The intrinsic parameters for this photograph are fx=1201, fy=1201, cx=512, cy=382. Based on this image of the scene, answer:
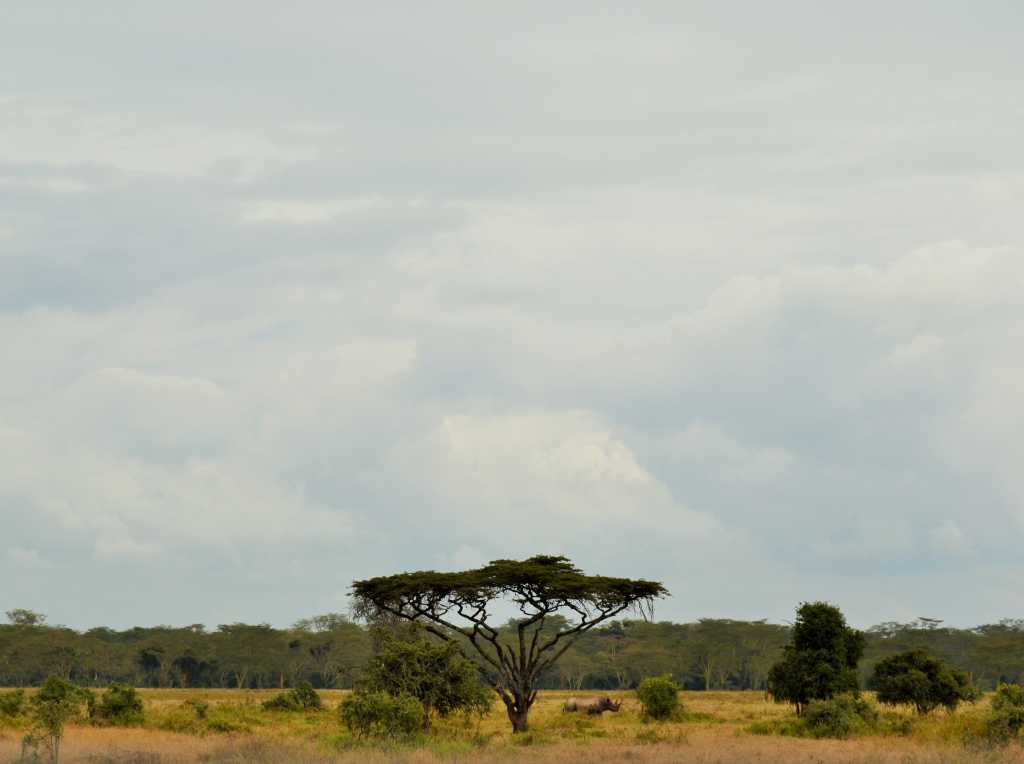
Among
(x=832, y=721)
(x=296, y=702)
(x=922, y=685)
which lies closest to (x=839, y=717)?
(x=832, y=721)

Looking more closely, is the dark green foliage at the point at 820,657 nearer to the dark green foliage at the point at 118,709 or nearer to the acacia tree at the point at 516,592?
the acacia tree at the point at 516,592

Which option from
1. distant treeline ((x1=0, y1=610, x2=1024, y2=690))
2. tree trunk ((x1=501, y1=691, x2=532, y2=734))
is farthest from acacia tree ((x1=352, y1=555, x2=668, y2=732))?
distant treeline ((x1=0, y1=610, x2=1024, y2=690))

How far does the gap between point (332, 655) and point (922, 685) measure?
103426 mm

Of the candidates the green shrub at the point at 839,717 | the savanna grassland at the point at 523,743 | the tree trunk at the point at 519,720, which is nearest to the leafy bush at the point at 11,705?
the savanna grassland at the point at 523,743

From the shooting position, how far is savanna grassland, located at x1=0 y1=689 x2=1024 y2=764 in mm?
35156

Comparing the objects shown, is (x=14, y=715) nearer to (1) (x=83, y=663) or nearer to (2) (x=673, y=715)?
(2) (x=673, y=715)

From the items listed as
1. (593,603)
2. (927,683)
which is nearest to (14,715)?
(593,603)

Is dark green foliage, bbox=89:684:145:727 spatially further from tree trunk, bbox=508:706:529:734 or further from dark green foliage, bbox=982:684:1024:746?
dark green foliage, bbox=982:684:1024:746

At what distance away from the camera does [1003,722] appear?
42.1 m

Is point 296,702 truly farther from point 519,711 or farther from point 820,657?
point 820,657

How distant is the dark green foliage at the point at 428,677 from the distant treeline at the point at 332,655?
92972mm

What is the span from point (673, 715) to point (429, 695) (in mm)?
16995

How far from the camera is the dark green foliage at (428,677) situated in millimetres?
47875

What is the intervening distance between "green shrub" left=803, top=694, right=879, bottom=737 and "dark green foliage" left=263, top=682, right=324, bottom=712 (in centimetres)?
3260
